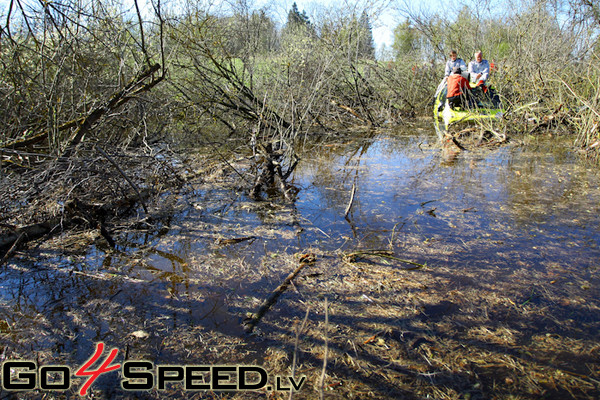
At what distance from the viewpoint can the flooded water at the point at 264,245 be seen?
262 cm

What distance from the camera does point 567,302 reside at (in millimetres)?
2652

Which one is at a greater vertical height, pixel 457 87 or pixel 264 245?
pixel 457 87

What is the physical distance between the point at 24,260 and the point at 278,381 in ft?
8.82

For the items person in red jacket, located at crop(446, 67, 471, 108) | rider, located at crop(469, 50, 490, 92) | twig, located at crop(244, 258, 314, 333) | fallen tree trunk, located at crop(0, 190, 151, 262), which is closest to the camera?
twig, located at crop(244, 258, 314, 333)

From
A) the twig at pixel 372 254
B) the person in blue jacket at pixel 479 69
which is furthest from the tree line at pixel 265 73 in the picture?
the twig at pixel 372 254

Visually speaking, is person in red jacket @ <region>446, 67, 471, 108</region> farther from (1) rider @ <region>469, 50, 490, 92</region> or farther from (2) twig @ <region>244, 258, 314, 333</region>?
(2) twig @ <region>244, 258, 314, 333</region>

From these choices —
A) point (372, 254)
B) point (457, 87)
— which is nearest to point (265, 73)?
point (457, 87)

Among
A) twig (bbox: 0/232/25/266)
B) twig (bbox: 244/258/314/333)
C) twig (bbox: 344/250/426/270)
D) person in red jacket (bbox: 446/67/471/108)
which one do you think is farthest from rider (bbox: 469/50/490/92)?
twig (bbox: 0/232/25/266)

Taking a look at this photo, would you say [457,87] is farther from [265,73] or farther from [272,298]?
[272,298]

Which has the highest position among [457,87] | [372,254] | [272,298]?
[457,87]

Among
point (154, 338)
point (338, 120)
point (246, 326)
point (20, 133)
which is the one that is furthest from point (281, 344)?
point (338, 120)

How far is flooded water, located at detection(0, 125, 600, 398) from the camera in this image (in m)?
2.62

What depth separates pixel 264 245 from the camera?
3.71m

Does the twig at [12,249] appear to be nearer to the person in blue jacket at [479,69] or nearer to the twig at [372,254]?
the twig at [372,254]
